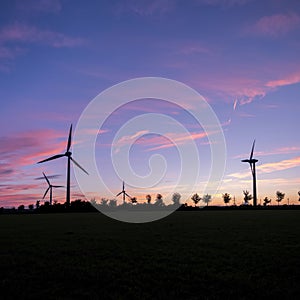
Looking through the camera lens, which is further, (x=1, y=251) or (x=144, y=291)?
(x=1, y=251)

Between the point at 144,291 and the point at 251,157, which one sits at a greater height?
the point at 251,157

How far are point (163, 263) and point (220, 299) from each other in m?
5.76

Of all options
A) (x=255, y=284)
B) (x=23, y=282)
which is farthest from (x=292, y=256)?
(x=23, y=282)

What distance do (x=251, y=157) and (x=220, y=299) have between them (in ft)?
530

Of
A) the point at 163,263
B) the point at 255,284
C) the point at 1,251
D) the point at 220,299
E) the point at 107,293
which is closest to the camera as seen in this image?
the point at 220,299

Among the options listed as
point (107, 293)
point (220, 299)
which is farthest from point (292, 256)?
point (107, 293)

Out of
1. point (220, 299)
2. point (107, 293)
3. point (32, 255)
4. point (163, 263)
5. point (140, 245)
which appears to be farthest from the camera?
point (140, 245)

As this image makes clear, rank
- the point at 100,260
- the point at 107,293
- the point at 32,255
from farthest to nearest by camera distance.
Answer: the point at 32,255 < the point at 100,260 < the point at 107,293

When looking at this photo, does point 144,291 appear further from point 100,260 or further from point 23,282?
point 100,260

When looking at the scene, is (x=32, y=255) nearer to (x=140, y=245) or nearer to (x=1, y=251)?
(x=1, y=251)

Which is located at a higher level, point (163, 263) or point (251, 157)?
point (251, 157)

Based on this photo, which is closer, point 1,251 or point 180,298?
point 180,298

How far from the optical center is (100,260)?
58.7 ft

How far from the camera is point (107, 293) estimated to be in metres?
12.0
